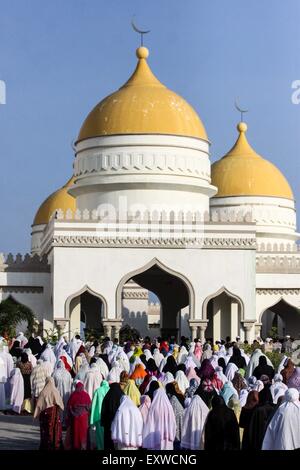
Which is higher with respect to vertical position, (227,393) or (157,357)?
(157,357)

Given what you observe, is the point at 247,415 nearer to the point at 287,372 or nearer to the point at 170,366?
the point at 287,372

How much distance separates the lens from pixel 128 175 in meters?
33.6

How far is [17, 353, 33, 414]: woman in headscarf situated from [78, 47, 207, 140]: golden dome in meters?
16.8

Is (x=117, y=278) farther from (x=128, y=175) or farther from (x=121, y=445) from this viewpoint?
(x=121, y=445)

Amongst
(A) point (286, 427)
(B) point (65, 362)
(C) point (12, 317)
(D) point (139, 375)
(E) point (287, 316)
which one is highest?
(E) point (287, 316)

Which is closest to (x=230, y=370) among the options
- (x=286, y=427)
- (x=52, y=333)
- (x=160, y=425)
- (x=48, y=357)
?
(x=48, y=357)

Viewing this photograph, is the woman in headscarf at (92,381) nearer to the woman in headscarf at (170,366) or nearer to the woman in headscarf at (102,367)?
the woman in headscarf at (102,367)

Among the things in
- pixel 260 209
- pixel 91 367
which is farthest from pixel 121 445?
pixel 260 209

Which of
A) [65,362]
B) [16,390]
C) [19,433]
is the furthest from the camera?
[65,362]

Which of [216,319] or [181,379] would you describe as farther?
[216,319]

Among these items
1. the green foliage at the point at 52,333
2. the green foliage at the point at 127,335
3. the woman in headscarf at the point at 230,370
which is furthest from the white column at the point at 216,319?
the woman in headscarf at the point at 230,370

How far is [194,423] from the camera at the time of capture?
1212 cm

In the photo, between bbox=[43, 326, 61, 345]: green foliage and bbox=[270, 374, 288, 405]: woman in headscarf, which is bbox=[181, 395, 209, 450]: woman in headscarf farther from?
bbox=[43, 326, 61, 345]: green foliage

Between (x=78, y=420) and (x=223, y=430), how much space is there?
2.78m
